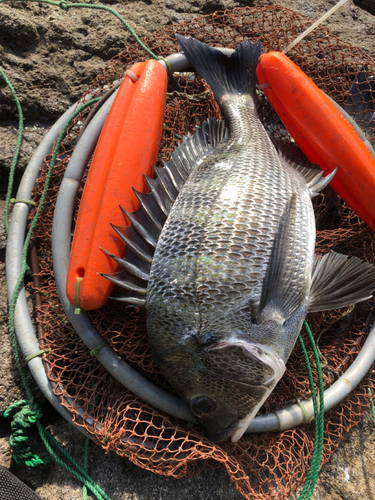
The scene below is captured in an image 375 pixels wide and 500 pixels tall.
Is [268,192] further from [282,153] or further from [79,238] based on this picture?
Answer: [79,238]

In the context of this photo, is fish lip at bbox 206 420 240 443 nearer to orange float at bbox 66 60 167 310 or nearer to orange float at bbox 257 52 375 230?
orange float at bbox 66 60 167 310

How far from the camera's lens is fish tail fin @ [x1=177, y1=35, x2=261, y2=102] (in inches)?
73.1

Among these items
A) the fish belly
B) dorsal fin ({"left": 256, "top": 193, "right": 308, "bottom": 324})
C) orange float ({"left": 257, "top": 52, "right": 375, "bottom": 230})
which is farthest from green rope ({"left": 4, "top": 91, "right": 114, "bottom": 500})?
orange float ({"left": 257, "top": 52, "right": 375, "bottom": 230})

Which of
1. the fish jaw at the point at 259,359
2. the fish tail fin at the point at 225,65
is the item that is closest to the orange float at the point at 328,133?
the fish tail fin at the point at 225,65

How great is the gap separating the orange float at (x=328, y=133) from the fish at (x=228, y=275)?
0.67ft

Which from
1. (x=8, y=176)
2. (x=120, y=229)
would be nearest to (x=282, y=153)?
(x=120, y=229)

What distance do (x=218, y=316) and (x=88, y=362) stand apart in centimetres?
74

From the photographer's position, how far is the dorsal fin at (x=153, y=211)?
58.4 inches

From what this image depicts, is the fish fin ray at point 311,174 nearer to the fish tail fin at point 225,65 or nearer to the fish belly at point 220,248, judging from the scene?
the fish belly at point 220,248

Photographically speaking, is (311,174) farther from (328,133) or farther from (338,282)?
(338,282)

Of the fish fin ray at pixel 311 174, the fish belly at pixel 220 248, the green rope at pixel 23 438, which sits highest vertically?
the fish fin ray at pixel 311 174

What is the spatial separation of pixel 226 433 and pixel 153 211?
1040 mm

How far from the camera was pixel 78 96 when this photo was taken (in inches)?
88.2

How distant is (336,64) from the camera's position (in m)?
2.17
